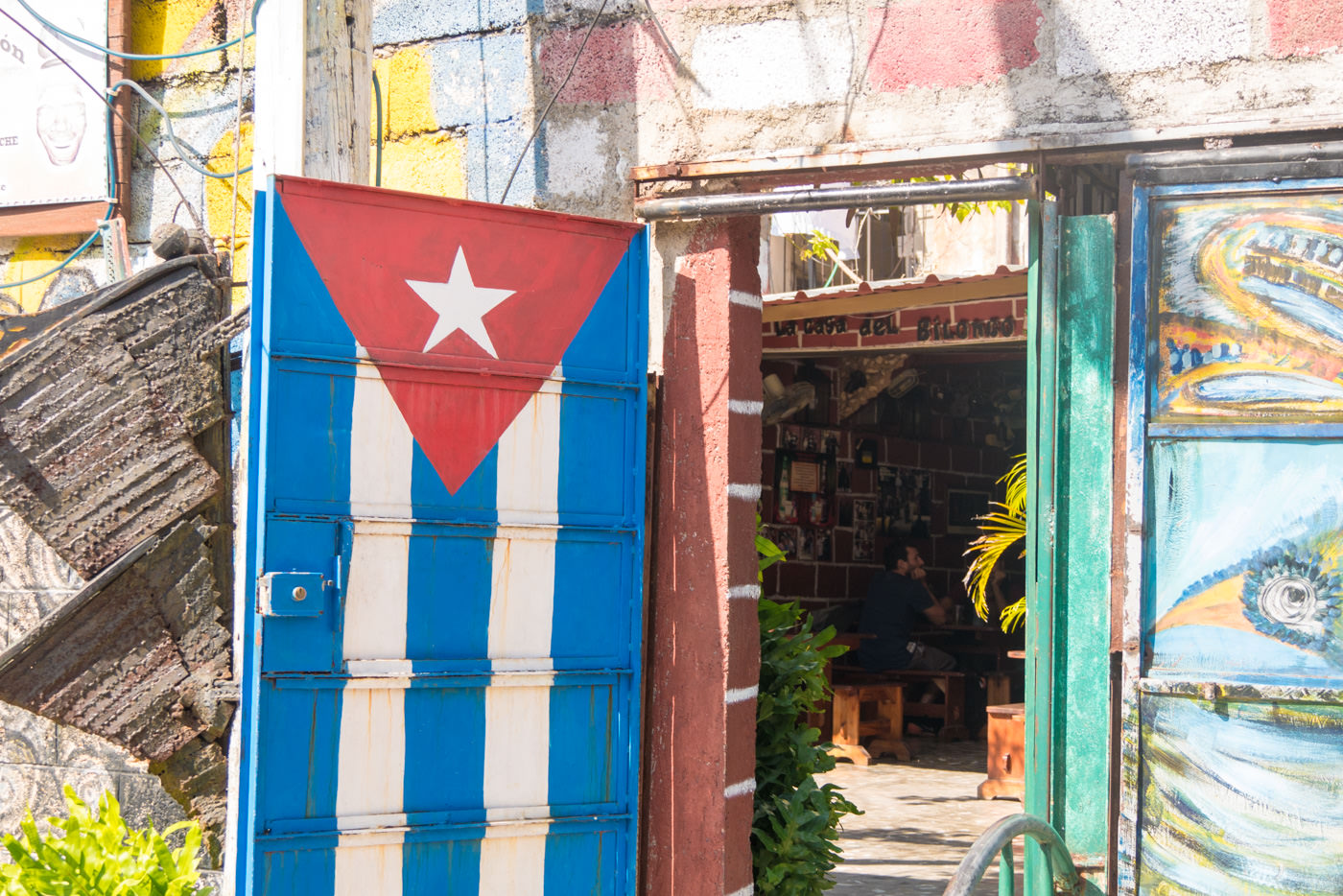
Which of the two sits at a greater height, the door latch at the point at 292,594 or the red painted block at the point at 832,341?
the red painted block at the point at 832,341

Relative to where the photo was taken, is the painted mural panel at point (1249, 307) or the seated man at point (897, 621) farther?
the seated man at point (897, 621)

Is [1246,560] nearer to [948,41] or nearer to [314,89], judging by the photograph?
[948,41]

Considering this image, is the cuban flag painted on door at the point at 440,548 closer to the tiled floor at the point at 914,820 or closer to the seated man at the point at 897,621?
the tiled floor at the point at 914,820

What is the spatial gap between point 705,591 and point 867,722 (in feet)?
19.6

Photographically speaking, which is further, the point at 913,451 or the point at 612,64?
the point at 913,451

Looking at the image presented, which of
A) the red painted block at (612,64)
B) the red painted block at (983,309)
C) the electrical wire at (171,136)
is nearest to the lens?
the red painted block at (612,64)

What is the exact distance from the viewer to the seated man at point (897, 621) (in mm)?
10344

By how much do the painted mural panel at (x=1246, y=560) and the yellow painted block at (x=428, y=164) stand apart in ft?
7.75

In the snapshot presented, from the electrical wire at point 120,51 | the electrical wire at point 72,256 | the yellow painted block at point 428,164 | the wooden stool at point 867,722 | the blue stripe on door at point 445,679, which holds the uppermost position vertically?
the electrical wire at point 120,51

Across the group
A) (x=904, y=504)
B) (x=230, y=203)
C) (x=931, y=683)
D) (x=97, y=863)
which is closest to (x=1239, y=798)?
(x=97, y=863)

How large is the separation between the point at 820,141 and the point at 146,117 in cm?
280

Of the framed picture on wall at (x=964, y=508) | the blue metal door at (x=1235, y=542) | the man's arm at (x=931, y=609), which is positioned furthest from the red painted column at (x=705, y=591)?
the framed picture on wall at (x=964, y=508)

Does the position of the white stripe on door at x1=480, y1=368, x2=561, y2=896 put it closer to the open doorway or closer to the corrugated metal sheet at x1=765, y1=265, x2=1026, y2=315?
the open doorway

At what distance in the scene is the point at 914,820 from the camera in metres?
7.58
